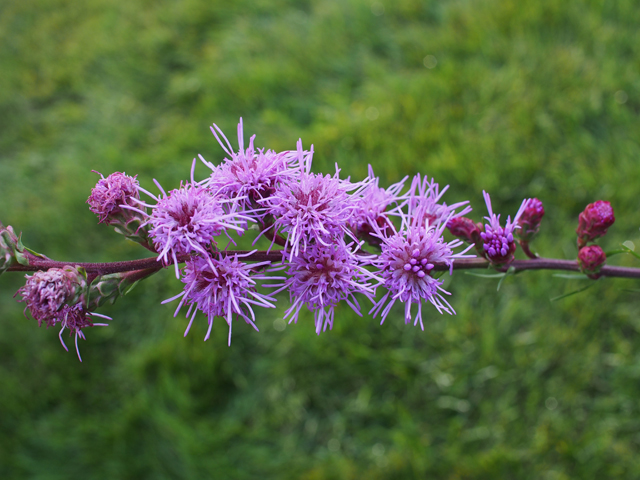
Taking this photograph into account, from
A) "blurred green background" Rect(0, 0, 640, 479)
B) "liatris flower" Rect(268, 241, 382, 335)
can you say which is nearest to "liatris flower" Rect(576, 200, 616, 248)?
"liatris flower" Rect(268, 241, 382, 335)

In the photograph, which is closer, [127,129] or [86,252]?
[86,252]

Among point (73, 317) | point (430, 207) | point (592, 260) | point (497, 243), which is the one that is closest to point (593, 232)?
point (592, 260)

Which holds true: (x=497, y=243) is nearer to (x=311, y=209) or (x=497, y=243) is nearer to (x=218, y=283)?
(x=311, y=209)

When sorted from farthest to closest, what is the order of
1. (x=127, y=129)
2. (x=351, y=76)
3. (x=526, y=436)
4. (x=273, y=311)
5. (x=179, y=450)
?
(x=127, y=129)
(x=351, y=76)
(x=273, y=311)
(x=179, y=450)
(x=526, y=436)

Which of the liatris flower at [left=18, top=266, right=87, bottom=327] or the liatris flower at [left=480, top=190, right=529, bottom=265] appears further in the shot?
the liatris flower at [left=480, top=190, right=529, bottom=265]

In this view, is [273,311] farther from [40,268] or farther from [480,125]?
[40,268]

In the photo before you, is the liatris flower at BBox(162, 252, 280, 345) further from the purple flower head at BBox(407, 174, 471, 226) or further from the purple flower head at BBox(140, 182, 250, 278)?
the purple flower head at BBox(407, 174, 471, 226)

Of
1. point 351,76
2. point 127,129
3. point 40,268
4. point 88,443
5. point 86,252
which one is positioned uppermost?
point 351,76

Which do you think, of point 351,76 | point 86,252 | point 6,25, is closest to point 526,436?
point 351,76
